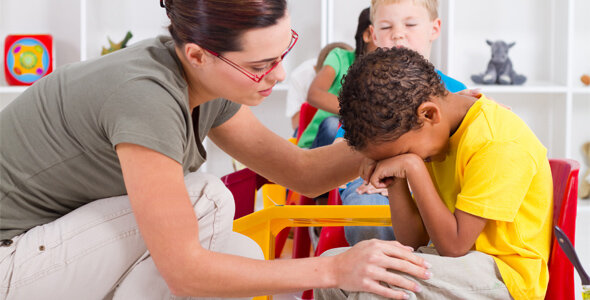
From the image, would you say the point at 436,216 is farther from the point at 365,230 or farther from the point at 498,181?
the point at 365,230

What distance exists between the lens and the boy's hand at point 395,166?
1172 millimetres

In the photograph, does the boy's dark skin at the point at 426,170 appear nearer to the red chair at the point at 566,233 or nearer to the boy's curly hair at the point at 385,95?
the boy's curly hair at the point at 385,95

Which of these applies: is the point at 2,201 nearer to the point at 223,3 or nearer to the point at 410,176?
the point at 223,3

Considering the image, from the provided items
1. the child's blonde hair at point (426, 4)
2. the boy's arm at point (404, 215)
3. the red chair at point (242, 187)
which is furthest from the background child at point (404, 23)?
the boy's arm at point (404, 215)

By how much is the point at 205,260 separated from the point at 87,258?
25cm

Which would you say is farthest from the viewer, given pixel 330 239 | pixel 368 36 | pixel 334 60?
pixel 334 60

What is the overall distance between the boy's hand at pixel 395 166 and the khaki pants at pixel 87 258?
0.34m

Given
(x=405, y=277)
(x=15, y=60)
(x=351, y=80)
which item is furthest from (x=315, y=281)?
(x=15, y=60)

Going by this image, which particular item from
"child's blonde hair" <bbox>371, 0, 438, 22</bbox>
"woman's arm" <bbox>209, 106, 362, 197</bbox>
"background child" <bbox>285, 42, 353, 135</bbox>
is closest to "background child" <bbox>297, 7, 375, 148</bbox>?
"child's blonde hair" <bbox>371, 0, 438, 22</bbox>

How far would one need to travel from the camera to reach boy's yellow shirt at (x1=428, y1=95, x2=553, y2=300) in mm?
1138

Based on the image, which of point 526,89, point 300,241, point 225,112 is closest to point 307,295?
point 300,241

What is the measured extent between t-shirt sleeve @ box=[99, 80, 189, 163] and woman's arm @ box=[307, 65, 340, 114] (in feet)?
4.53

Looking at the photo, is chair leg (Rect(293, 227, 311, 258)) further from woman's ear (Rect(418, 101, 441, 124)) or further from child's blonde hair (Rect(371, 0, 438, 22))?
woman's ear (Rect(418, 101, 441, 124))

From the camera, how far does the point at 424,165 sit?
1183 millimetres
